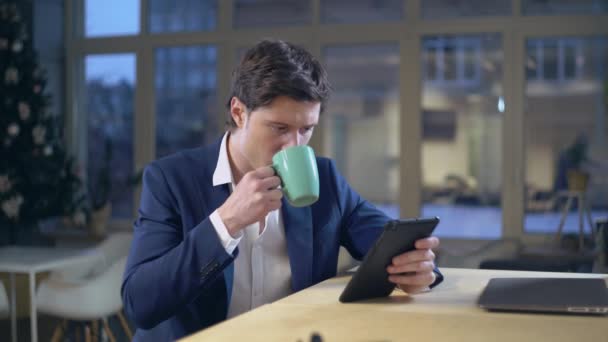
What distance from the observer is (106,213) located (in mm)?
6383

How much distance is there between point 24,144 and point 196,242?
4.84 meters

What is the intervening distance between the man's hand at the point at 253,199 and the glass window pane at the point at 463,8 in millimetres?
4694

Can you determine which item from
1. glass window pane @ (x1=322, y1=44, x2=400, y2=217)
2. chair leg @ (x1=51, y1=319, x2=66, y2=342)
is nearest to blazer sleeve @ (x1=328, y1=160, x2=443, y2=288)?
chair leg @ (x1=51, y1=319, x2=66, y2=342)

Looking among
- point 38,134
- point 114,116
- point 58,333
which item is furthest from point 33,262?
point 114,116

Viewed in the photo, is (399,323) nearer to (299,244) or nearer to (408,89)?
(299,244)

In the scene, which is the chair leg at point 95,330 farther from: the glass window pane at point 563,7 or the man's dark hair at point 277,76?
the glass window pane at point 563,7

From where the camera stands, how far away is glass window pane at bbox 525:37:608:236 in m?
5.43

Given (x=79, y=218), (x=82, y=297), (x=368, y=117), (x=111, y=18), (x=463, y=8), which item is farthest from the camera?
(x=111, y=18)

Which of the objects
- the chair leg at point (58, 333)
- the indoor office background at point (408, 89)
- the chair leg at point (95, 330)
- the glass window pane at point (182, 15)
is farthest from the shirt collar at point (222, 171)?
the glass window pane at point (182, 15)

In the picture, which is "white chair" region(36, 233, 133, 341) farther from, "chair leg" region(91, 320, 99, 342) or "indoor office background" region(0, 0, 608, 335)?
"indoor office background" region(0, 0, 608, 335)

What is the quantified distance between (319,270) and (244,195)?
476mm

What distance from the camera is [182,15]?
6.45m

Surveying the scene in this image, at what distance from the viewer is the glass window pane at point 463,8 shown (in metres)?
5.62

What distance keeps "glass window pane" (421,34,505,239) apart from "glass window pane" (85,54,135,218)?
2.77 meters
